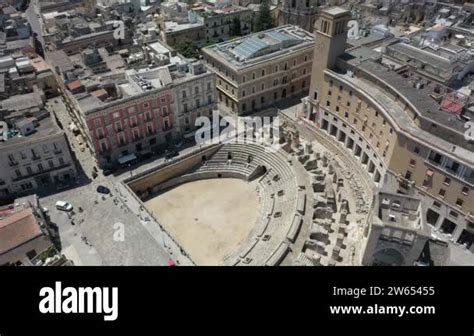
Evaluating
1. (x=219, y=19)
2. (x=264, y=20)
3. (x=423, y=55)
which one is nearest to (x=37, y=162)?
(x=219, y=19)

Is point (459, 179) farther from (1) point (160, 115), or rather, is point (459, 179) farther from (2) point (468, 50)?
(1) point (160, 115)

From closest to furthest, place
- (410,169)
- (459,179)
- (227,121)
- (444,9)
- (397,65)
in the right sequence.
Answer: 1. (459,179)
2. (410,169)
3. (397,65)
4. (227,121)
5. (444,9)

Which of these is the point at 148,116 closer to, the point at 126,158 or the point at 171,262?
the point at 126,158

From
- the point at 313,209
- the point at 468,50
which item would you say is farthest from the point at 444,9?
the point at 313,209

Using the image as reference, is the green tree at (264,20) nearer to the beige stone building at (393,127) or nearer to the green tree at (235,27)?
the green tree at (235,27)

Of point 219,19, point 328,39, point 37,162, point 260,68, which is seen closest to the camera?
point 37,162

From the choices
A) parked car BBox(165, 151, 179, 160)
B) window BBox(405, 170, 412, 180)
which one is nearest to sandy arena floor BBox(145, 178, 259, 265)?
parked car BBox(165, 151, 179, 160)
